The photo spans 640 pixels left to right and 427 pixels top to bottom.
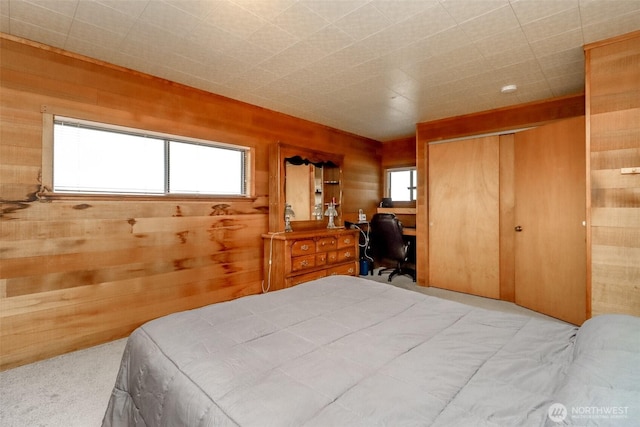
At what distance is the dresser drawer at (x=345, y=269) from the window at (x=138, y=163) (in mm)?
1593

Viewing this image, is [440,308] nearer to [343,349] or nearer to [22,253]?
[343,349]

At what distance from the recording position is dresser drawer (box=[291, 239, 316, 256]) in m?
3.54

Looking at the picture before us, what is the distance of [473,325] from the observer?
144 cm

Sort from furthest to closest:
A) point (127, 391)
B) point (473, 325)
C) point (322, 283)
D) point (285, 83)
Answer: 1. point (285, 83)
2. point (322, 283)
3. point (473, 325)
4. point (127, 391)

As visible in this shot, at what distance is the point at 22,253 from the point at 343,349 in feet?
8.60

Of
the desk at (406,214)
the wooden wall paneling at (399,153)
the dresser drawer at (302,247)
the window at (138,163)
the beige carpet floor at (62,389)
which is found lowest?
the beige carpet floor at (62,389)

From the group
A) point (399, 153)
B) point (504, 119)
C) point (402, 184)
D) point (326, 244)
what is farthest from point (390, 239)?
point (504, 119)

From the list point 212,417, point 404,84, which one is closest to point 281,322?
point 212,417

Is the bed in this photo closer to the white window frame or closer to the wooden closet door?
the white window frame

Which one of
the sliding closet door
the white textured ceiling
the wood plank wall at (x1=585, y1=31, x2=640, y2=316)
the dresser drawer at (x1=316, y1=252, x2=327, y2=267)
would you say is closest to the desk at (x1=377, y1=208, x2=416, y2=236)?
the sliding closet door

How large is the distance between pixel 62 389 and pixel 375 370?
221cm

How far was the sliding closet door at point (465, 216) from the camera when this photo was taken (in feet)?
12.8

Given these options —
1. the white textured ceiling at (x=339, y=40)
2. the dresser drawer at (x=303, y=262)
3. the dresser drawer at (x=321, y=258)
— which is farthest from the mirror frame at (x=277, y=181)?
the white textured ceiling at (x=339, y=40)

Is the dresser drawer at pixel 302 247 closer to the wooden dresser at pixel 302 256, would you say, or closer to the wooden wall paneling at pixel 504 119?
the wooden dresser at pixel 302 256
